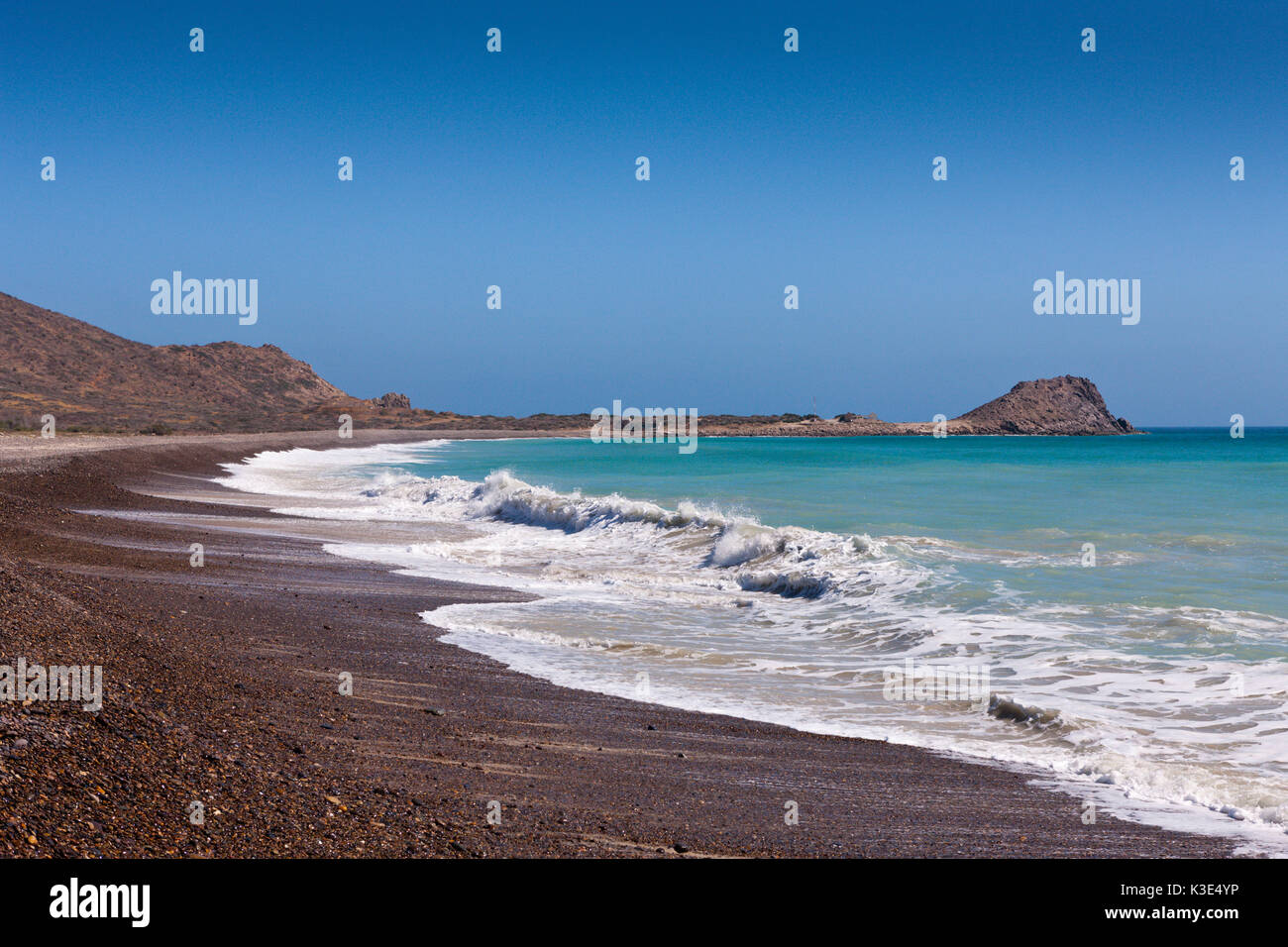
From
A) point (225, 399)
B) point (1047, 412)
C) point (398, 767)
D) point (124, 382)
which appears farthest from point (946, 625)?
point (1047, 412)

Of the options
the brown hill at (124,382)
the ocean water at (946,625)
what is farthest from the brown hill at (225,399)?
the ocean water at (946,625)

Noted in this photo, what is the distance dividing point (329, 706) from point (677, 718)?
2828mm

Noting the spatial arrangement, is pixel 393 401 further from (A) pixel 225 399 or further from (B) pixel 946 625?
(B) pixel 946 625

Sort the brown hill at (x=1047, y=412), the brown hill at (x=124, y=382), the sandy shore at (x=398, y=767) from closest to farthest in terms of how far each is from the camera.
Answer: the sandy shore at (x=398, y=767) < the brown hill at (x=124, y=382) < the brown hill at (x=1047, y=412)

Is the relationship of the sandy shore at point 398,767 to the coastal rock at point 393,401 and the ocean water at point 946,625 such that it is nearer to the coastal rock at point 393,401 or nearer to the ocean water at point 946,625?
the ocean water at point 946,625

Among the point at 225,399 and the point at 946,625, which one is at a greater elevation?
the point at 225,399

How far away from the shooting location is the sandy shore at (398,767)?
4.50 metres

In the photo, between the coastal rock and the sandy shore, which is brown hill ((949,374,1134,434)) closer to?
the coastal rock

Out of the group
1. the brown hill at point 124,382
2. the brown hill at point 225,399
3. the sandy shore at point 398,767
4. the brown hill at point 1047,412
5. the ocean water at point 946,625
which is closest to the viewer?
the sandy shore at point 398,767

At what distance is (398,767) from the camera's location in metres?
5.82

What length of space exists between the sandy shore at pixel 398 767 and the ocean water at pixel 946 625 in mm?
718

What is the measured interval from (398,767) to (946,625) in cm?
809
